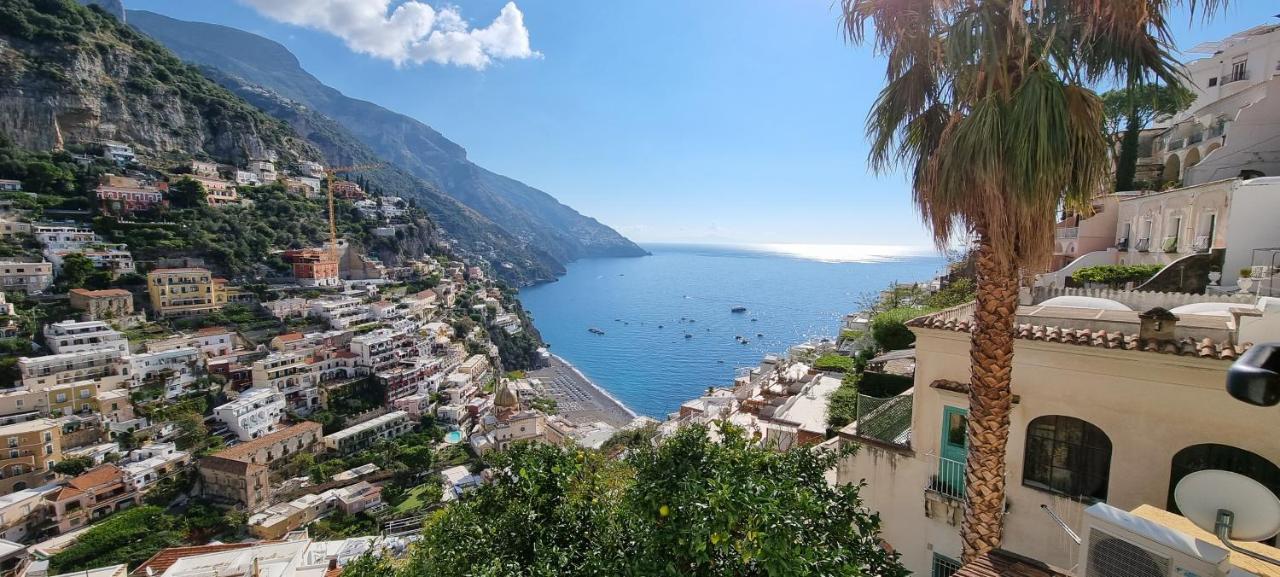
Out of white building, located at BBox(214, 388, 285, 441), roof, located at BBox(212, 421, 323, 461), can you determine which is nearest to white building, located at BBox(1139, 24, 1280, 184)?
roof, located at BBox(212, 421, 323, 461)

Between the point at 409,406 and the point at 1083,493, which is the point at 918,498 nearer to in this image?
the point at 1083,493

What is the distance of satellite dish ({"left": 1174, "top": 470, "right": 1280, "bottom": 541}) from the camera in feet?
9.22

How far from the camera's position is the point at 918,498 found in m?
6.08

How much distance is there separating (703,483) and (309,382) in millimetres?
44847

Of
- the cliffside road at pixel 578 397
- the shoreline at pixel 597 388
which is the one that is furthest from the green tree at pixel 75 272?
the shoreline at pixel 597 388

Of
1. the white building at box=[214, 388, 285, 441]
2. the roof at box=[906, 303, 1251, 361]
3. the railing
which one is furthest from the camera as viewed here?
the white building at box=[214, 388, 285, 441]

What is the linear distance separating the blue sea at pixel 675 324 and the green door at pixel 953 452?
1738 cm

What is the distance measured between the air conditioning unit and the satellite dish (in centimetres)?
35

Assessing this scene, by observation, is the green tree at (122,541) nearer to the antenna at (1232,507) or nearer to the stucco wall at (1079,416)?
the stucco wall at (1079,416)

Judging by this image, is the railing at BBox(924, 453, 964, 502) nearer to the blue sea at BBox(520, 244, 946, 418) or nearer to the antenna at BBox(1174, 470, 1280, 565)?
the antenna at BBox(1174, 470, 1280, 565)

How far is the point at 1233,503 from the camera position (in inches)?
115

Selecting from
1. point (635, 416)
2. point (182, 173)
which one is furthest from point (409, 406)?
point (182, 173)

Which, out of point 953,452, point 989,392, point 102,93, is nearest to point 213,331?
point 102,93

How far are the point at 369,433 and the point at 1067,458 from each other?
40.6 meters
